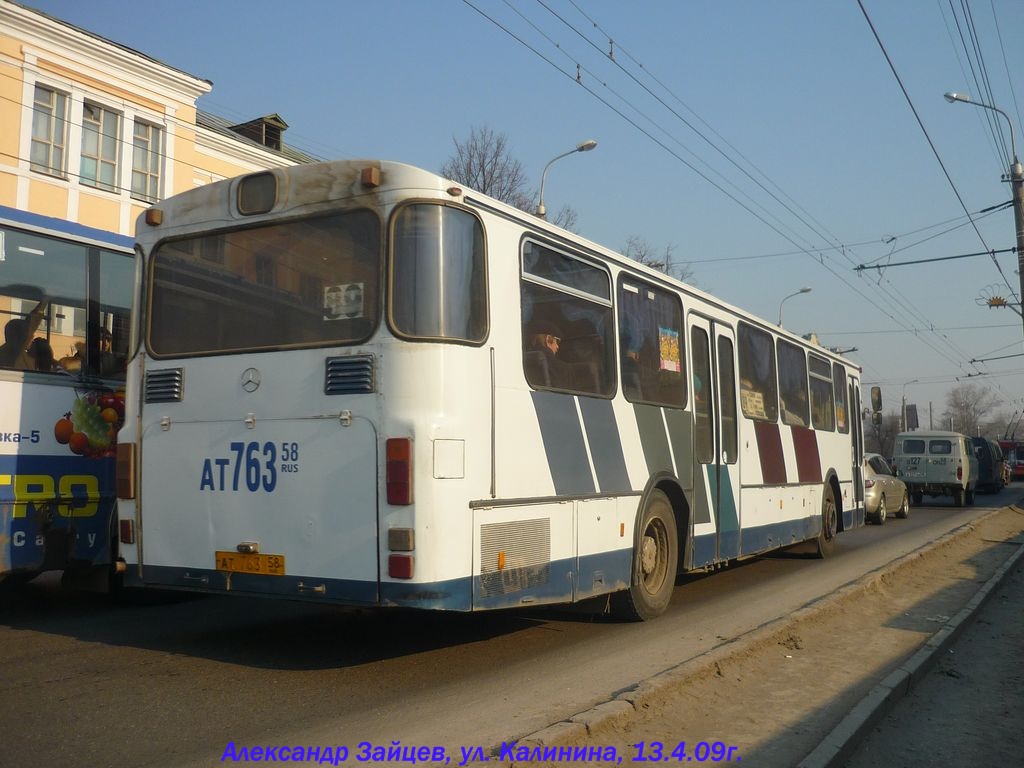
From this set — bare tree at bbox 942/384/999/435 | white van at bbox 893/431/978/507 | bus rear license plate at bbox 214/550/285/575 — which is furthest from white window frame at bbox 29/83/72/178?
bare tree at bbox 942/384/999/435

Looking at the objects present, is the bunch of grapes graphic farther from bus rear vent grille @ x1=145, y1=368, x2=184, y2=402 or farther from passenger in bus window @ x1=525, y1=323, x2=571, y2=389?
passenger in bus window @ x1=525, y1=323, x2=571, y2=389

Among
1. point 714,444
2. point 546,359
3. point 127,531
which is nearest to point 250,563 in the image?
point 127,531

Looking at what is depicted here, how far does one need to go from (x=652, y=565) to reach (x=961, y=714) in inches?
→ 124

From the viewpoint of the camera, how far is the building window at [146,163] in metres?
26.9

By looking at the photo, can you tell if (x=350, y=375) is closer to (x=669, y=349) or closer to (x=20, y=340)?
(x=20, y=340)

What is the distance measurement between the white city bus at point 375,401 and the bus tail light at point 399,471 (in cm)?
1

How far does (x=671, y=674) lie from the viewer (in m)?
5.80

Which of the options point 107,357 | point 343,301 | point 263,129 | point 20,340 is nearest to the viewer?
point 343,301

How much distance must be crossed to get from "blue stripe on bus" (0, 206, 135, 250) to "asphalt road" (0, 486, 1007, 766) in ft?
11.6

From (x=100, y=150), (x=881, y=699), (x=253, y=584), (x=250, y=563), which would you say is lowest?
(x=881, y=699)

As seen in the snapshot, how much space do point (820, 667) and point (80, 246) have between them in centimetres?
748

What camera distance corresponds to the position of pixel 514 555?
6.52 meters

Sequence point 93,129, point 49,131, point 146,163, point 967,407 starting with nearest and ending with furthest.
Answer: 1. point 49,131
2. point 93,129
3. point 146,163
4. point 967,407

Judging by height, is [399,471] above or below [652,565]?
above
